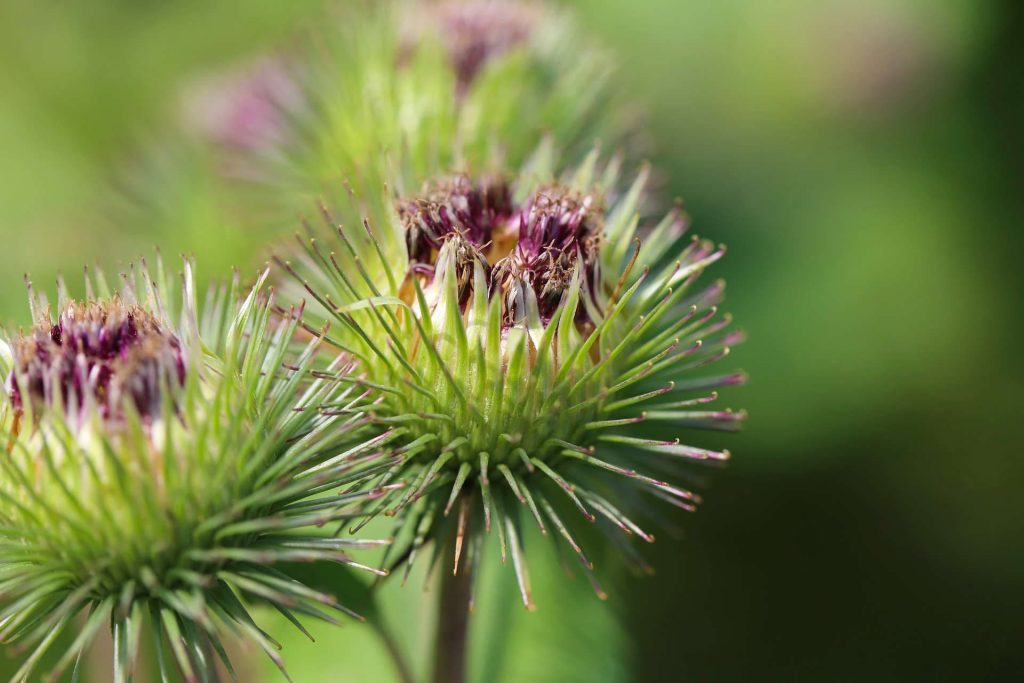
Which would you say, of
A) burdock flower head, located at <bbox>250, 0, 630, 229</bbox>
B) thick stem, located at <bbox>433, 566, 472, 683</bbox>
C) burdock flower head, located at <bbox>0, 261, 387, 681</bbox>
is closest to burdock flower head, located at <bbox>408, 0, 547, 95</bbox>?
burdock flower head, located at <bbox>250, 0, 630, 229</bbox>

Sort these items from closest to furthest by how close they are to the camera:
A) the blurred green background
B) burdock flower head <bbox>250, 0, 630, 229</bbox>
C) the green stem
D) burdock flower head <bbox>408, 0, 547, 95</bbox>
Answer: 1. the green stem
2. burdock flower head <bbox>250, 0, 630, 229</bbox>
3. burdock flower head <bbox>408, 0, 547, 95</bbox>
4. the blurred green background

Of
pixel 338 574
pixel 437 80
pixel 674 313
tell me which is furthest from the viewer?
pixel 437 80

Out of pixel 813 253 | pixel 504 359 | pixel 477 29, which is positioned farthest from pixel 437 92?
pixel 813 253

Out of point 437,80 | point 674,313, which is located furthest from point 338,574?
point 437,80

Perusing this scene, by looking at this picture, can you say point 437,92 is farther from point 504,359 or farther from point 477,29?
point 504,359

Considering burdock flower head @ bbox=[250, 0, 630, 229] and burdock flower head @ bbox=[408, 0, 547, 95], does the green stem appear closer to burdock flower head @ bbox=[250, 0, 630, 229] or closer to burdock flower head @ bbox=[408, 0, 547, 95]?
burdock flower head @ bbox=[250, 0, 630, 229]

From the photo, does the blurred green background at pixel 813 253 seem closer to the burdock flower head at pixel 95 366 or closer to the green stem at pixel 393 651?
the green stem at pixel 393 651

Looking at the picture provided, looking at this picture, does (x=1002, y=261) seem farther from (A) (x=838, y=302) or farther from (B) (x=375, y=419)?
(B) (x=375, y=419)
